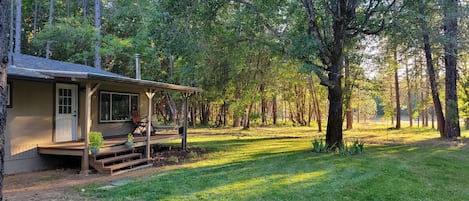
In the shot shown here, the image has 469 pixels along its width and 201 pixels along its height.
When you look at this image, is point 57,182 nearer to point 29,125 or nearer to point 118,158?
point 118,158

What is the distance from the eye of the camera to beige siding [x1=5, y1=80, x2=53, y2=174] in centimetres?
746

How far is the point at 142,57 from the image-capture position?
19.9 meters

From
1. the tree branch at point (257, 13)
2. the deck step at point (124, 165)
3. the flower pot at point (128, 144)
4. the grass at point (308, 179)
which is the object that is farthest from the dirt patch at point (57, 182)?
the tree branch at point (257, 13)

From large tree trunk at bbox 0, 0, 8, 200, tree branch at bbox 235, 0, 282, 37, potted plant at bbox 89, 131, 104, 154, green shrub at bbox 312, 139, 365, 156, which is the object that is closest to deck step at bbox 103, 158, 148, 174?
potted plant at bbox 89, 131, 104, 154

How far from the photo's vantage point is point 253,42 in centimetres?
1173

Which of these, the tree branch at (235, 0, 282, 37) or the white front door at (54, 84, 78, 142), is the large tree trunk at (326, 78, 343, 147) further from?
the white front door at (54, 84, 78, 142)

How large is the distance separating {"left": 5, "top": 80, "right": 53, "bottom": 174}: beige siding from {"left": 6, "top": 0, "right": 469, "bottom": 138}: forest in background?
10.5ft

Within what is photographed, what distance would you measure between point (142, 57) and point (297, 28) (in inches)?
441

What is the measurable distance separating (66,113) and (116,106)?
6.36 feet

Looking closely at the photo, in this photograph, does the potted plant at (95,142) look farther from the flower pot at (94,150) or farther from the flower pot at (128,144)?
the flower pot at (128,144)

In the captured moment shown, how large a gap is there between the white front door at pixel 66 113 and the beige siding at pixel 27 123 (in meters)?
0.20

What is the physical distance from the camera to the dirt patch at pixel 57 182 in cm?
552

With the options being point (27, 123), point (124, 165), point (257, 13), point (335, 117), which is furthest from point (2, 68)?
point (335, 117)

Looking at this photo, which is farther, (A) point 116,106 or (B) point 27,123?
(A) point 116,106
